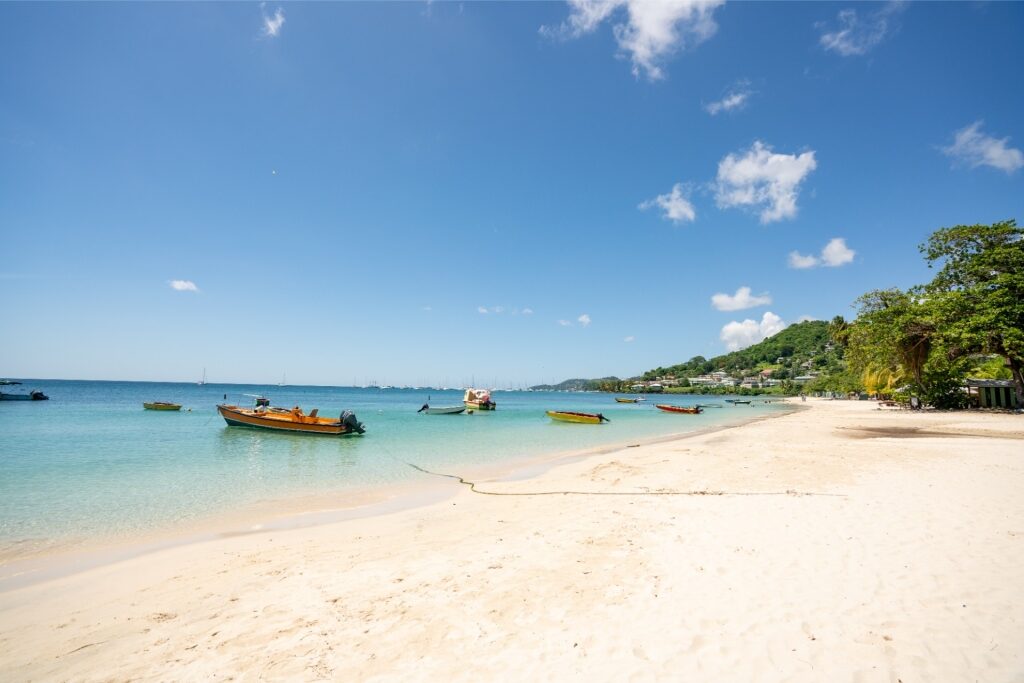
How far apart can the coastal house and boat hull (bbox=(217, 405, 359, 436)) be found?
41.8 meters

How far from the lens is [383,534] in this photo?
811 cm

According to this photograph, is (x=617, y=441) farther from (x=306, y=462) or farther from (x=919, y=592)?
(x=919, y=592)

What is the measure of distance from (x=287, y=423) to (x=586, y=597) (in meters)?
24.5

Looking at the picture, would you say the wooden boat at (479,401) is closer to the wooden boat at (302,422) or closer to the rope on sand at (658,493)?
the wooden boat at (302,422)

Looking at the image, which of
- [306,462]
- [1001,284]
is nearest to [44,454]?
[306,462]

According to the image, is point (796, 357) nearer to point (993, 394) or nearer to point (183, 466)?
point (993, 394)

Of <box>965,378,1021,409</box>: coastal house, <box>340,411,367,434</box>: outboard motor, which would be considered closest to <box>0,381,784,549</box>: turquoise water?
<box>340,411,367,434</box>: outboard motor

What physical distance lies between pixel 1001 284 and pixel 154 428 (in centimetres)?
5246

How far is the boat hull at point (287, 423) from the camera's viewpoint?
24.6 m

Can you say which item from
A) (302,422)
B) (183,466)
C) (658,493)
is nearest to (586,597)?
(658,493)

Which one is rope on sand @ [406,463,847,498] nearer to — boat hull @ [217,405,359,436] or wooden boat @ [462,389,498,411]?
boat hull @ [217,405,359,436]

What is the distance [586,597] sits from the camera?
193 inches

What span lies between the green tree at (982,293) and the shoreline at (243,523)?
26.0 m

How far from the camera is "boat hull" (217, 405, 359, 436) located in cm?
2461
